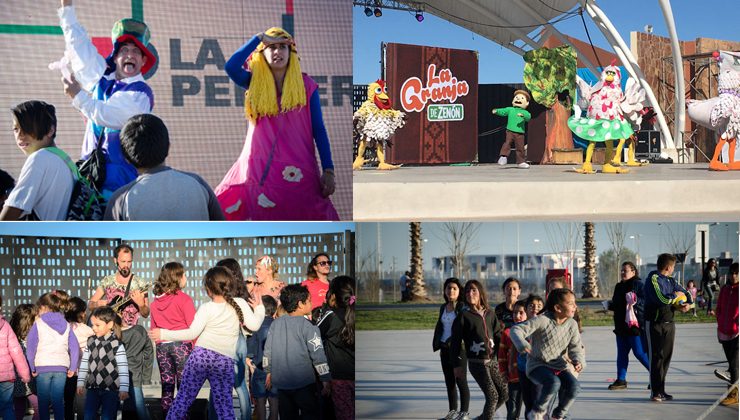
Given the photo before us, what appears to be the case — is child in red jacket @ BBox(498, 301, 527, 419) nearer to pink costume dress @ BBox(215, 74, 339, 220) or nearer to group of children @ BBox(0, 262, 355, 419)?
group of children @ BBox(0, 262, 355, 419)

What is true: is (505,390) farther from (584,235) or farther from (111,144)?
(111,144)

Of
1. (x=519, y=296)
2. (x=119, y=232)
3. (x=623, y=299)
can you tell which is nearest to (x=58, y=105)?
(x=119, y=232)

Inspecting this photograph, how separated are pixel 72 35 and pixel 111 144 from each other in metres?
0.73

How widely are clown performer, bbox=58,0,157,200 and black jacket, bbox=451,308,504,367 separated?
232 cm

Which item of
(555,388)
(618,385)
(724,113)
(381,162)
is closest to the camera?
(555,388)

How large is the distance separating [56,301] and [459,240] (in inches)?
93.2

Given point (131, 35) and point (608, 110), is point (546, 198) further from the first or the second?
point (131, 35)

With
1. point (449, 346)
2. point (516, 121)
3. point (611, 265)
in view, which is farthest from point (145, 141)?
point (516, 121)

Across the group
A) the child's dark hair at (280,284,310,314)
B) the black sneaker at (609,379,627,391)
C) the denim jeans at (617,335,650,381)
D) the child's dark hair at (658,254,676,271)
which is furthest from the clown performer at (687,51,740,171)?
the child's dark hair at (280,284,310,314)

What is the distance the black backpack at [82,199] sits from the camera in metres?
6.97

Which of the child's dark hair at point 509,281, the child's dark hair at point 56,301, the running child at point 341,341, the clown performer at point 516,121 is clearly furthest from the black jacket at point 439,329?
the clown performer at point 516,121

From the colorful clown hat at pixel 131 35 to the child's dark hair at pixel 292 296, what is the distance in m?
1.85

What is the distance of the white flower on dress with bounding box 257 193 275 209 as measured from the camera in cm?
721

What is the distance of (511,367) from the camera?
6234mm
